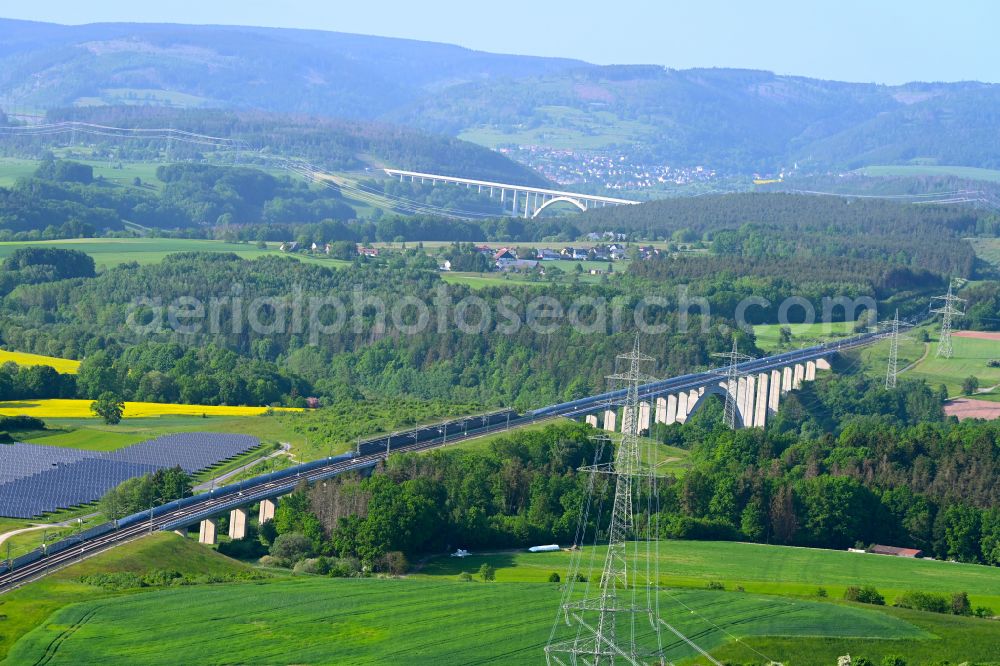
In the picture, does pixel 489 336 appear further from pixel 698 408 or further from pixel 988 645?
pixel 988 645

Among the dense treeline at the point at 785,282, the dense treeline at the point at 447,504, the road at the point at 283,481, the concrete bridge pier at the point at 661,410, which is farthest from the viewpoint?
the dense treeline at the point at 785,282

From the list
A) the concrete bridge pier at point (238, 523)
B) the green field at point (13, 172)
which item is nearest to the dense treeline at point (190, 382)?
the concrete bridge pier at point (238, 523)

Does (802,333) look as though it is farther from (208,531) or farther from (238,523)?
(208,531)

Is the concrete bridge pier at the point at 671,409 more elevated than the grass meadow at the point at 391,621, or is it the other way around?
the grass meadow at the point at 391,621

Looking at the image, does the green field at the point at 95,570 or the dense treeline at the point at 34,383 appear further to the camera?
the dense treeline at the point at 34,383

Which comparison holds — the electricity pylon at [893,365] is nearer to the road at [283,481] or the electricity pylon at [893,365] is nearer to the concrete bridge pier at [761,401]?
the concrete bridge pier at [761,401]

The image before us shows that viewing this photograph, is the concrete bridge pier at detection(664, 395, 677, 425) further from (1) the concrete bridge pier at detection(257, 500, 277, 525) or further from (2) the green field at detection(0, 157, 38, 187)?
(2) the green field at detection(0, 157, 38, 187)

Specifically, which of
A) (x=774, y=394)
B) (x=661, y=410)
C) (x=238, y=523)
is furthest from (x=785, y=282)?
(x=238, y=523)
